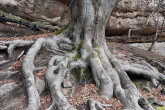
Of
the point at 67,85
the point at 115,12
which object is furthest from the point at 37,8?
the point at 67,85

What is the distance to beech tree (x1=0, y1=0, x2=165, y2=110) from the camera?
3.50 m

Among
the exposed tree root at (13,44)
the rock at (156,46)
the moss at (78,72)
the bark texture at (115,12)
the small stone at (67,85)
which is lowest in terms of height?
the rock at (156,46)

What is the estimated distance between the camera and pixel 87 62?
4863mm

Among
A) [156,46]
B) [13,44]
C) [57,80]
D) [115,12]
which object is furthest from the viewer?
[156,46]

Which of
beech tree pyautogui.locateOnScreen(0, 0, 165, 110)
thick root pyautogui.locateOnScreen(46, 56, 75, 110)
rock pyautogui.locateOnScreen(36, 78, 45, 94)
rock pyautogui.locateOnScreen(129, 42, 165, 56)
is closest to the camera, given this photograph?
thick root pyautogui.locateOnScreen(46, 56, 75, 110)

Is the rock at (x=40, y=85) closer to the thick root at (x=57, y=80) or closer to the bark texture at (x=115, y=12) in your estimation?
the thick root at (x=57, y=80)

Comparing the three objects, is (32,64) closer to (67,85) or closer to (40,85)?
(40,85)

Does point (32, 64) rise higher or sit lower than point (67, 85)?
higher

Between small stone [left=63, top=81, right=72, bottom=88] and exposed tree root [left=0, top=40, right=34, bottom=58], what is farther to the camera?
exposed tree root [left=0, top=40, right=34, bottom=58]

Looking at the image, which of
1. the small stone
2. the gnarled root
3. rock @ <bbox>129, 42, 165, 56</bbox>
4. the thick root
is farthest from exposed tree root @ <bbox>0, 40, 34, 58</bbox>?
rock @ <bbox>129, 42, 165, 56</bbox>

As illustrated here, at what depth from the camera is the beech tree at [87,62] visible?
138 inches

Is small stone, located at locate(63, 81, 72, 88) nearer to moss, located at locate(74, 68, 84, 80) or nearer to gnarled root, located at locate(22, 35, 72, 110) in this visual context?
moss, located at locate(74, 68, 84, 80)

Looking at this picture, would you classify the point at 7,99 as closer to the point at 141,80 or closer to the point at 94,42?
the point at 94,42

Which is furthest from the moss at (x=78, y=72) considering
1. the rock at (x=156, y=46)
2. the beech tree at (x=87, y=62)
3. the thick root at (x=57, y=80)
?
the rock at (x=156, y=46)
